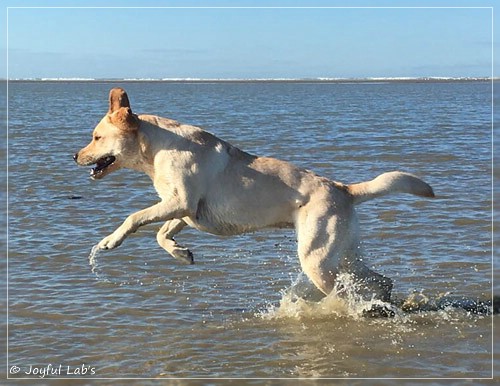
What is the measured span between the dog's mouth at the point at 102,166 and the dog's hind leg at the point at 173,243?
0.77 m

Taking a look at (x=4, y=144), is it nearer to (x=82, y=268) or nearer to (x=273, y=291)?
(x=82, y=268)

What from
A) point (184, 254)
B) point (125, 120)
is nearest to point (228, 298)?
point (184, 254)

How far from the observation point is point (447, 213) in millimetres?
12539

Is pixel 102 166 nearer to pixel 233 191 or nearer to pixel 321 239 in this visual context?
pixel 233 191

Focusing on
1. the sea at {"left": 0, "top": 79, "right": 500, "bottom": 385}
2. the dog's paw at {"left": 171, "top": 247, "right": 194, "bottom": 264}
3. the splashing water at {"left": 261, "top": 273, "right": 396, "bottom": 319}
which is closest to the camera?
the sea at {"left": 0, "top": 79, "right": 500, "bottom": 385}

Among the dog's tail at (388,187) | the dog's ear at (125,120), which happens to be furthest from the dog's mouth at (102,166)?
the dog's tail at (388,187)

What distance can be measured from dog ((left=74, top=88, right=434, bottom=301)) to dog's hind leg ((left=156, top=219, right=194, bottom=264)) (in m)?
0.01

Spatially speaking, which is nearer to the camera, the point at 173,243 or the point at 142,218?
the point at 142,218

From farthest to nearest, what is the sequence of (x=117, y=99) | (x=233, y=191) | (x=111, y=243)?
(x=117, y=99)
(x=233, y=191)
(x=111, y=243)

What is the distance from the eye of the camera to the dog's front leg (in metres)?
7.82

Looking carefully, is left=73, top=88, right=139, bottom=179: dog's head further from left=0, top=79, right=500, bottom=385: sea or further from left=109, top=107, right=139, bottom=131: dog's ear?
left=0, top=79, right=500, bottom=385: sea

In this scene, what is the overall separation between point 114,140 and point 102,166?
30 centimetres

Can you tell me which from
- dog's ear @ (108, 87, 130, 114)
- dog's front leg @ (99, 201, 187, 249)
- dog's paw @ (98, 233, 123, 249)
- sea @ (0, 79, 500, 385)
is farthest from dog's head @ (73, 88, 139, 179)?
sea @ (0, 79, 500, 385)

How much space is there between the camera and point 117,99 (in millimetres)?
8297
